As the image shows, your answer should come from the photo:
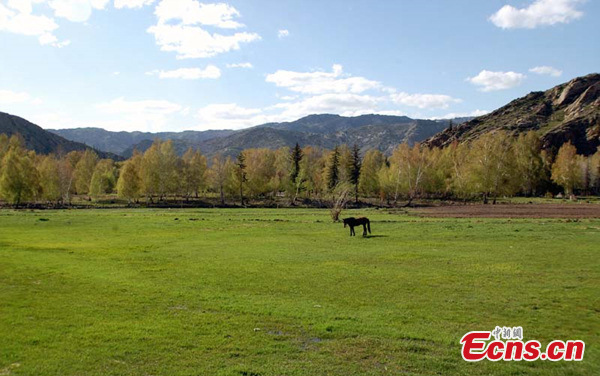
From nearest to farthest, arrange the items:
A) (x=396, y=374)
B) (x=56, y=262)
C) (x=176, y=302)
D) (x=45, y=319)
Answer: (x=396, y=374)
(x=45, y=319)
(x=176, y=302)
(x=56, y=262)

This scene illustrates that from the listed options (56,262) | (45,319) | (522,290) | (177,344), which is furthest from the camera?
(56,262)

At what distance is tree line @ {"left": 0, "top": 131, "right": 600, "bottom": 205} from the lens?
3900 inches

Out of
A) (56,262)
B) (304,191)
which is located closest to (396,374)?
(56,262)

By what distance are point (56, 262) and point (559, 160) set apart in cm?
14455

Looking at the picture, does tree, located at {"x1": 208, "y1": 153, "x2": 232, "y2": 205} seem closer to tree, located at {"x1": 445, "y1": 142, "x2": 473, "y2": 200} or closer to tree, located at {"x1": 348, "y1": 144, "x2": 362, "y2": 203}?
tree, located at {"x1": 348, "y1": 144, "x2": 362, "y2": 203}

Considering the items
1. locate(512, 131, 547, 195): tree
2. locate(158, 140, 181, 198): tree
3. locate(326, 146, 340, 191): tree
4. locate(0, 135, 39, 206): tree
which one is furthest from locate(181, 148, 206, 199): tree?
locate(512, 131, 547, 195): tree

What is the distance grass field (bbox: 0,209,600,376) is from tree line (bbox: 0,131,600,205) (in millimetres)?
65419

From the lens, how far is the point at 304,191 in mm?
122250

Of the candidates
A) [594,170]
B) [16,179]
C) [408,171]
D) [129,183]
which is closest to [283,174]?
[408,171]

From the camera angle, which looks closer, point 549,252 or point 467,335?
point 467,335

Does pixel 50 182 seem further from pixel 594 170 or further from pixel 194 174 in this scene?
pixel 594 170

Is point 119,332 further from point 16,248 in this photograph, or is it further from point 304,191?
point 304,191

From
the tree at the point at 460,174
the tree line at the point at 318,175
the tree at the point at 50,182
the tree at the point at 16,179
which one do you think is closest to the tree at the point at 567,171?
the tree line at the point at 318,175

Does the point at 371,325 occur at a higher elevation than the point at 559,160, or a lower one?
lower
